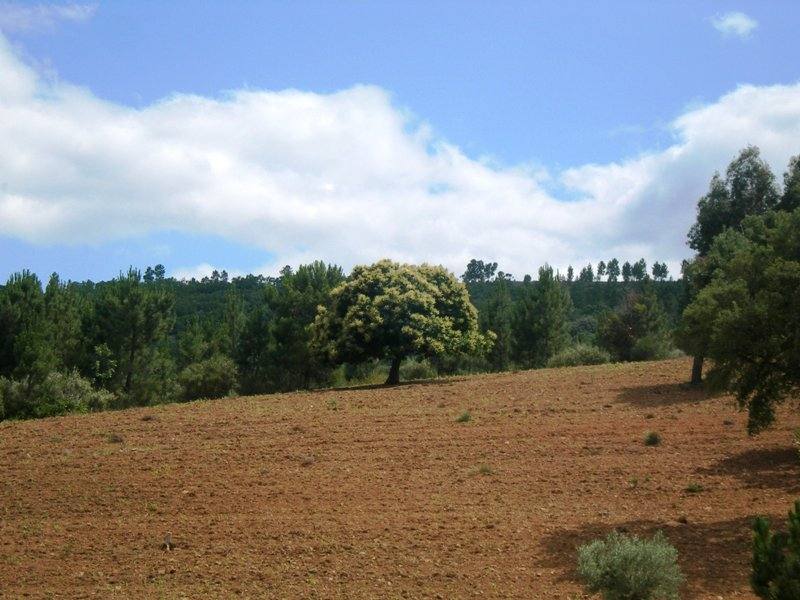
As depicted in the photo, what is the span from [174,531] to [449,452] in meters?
7.48

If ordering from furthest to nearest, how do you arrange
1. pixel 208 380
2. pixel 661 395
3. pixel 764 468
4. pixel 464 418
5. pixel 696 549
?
pixel 208 380 → pixel 661 395 → pixel 464 418 → pixel 764 468 → pixel 696 549

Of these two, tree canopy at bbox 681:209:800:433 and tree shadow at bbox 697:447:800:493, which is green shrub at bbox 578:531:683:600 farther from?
tree shadow at bbox 697:447:800:493

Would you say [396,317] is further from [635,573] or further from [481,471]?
[635,573]

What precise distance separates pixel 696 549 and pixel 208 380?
43.2 m

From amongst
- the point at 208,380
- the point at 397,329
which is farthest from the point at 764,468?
the point at 208,380

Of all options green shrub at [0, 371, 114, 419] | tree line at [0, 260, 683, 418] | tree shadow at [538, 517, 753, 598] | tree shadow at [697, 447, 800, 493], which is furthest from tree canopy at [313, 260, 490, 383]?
tree shadow at [538, 517, 753, 598]

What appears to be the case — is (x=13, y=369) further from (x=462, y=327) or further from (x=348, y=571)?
(x=348, y=571)

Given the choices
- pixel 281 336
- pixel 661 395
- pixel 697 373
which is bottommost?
pixel 661 395

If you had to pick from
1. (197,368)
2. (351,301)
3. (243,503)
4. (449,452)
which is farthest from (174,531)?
(197,368)

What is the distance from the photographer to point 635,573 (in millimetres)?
10156

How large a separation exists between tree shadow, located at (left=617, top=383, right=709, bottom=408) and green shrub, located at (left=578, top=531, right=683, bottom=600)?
1475 centimetres

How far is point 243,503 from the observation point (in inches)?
666

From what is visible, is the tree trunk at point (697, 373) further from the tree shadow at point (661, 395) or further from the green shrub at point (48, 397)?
the green shrub at point (48, 397)

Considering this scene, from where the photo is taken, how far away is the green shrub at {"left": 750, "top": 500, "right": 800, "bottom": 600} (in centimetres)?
788
